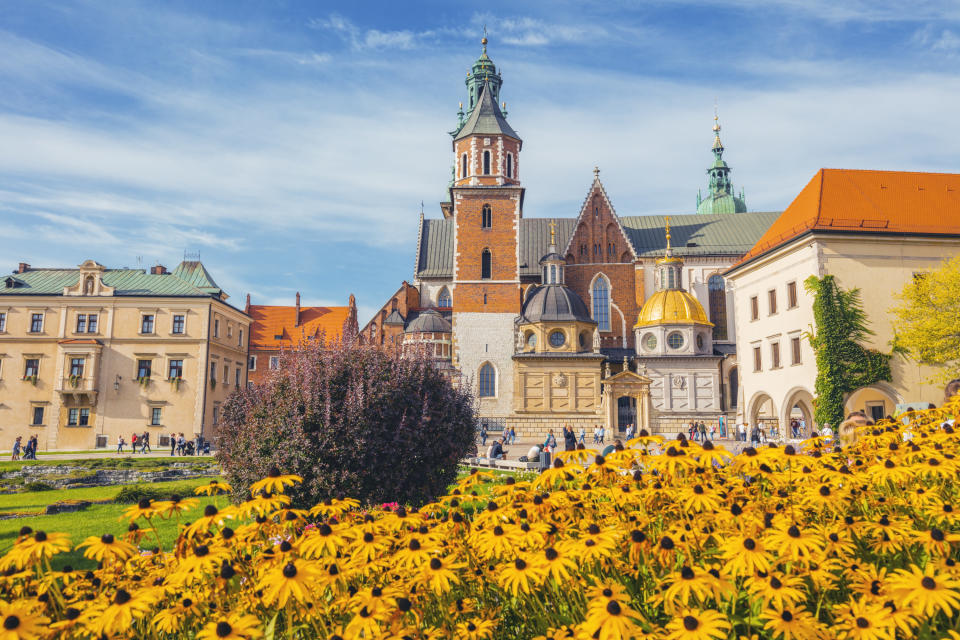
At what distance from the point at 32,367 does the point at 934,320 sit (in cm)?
5297

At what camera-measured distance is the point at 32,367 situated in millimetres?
46844

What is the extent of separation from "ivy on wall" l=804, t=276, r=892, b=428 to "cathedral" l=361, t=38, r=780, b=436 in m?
11.8

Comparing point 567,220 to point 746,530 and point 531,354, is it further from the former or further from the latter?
point 746,530

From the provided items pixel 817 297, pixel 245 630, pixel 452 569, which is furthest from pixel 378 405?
pixel 817 297

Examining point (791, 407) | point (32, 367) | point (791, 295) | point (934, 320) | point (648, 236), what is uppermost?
point (648, 236)

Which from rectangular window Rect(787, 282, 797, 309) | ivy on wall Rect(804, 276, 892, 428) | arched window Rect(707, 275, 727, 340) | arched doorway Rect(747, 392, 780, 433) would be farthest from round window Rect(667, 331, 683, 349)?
ivy on wall Rect(804, 276, 892, 428)

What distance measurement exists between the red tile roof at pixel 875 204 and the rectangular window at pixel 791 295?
2.01m

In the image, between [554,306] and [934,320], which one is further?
[554,306]

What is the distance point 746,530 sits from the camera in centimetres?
415

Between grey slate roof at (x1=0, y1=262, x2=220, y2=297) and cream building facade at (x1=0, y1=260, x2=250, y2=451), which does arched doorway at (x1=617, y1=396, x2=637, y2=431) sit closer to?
cream building facade at (x1=0, y1=260, x2=250, y2=451)

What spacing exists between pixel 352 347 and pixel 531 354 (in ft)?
115

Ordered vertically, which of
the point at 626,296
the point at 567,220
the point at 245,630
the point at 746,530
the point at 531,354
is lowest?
the point at 245,630

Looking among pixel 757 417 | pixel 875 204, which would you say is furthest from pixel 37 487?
pixel 875 204

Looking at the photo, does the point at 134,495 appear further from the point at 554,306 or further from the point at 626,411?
the point at 626,411
